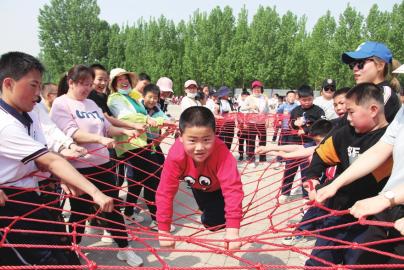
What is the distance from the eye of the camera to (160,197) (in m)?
1.82

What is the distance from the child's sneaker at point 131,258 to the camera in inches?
98.7

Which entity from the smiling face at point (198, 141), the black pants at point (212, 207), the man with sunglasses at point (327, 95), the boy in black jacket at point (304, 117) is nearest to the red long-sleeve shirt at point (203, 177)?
the smiling face at point (198, 141)

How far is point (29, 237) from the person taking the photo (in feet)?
5.08

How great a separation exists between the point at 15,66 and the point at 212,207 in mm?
1301

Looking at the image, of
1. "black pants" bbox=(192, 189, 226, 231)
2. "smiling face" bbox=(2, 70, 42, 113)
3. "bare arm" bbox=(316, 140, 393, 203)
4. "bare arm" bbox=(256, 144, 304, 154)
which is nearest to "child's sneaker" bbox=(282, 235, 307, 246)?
"bare arm" bbox=(256, 144, 304, 154)

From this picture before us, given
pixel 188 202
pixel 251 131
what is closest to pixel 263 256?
pixel 188 202

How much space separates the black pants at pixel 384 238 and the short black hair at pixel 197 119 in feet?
2.74

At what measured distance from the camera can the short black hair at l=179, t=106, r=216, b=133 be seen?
1.69 m

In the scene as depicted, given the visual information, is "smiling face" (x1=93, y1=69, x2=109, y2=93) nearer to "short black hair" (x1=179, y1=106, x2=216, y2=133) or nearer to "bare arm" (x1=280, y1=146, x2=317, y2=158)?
"short black hair" (x1=179, y1=106, x2=216, y2=133)

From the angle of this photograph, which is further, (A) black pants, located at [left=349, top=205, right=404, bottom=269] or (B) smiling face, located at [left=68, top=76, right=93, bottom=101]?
(B) smiling face, located at [left=68, top=76, right=93, bottom=101]

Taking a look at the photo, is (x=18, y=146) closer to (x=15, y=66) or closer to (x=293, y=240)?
(x=15, y=66)

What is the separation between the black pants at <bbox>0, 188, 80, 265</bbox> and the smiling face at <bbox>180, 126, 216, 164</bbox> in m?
A: 0.69

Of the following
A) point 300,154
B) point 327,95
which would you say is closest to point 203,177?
point 300,154

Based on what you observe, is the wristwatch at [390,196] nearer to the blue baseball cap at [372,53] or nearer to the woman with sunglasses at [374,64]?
the woman with sunglasses at [374,64]
